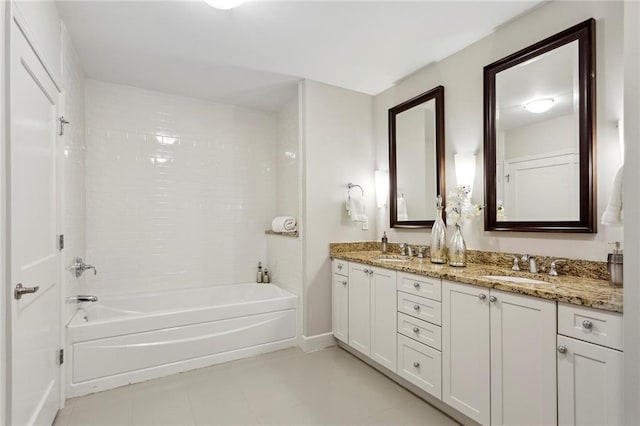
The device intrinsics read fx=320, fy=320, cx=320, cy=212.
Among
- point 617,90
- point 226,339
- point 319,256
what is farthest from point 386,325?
point 617,90

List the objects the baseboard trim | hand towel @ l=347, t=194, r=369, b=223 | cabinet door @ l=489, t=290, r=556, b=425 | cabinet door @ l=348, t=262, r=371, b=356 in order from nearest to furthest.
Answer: cabinet door @ l=489, t=290, r=556, b=425
cabinet door @ l=348, t=262, r=371, b=356
the baseboard trim
hand towel @ l=347, t=194, r=369, b=223

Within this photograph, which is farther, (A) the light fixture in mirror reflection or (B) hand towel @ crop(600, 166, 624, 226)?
(A) the light fixture in mirror reflection

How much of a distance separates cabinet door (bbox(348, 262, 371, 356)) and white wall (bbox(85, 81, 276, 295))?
1.48 m

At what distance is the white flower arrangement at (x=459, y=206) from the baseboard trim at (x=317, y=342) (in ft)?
5.35

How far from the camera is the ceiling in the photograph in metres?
2.04

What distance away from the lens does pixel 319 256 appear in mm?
3123

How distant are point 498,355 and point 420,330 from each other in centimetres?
55

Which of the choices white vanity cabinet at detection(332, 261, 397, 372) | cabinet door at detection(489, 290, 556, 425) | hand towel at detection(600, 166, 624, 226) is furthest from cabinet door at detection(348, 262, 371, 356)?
hand towel at detection(600, 166, 624, 226)

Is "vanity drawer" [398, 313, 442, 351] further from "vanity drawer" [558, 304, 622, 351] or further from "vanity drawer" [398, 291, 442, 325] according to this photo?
"vanity drawer" [558, 304, 622, 351]

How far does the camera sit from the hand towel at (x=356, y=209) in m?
3.15

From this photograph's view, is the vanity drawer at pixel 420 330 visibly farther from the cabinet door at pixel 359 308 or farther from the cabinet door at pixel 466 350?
the cabinet door at pixel 359 308

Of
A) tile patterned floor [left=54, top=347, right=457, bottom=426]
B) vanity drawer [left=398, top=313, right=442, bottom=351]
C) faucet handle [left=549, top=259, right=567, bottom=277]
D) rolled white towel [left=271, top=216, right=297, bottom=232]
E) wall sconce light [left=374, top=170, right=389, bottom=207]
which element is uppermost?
wall sconce light [left=374, top=170, right=389, bottom=207]

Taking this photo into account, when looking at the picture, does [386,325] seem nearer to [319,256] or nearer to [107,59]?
[319,256]

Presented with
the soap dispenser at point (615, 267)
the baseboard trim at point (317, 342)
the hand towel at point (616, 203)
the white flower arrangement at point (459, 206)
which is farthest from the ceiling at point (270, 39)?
the baseboard trim at point (317, 342)
